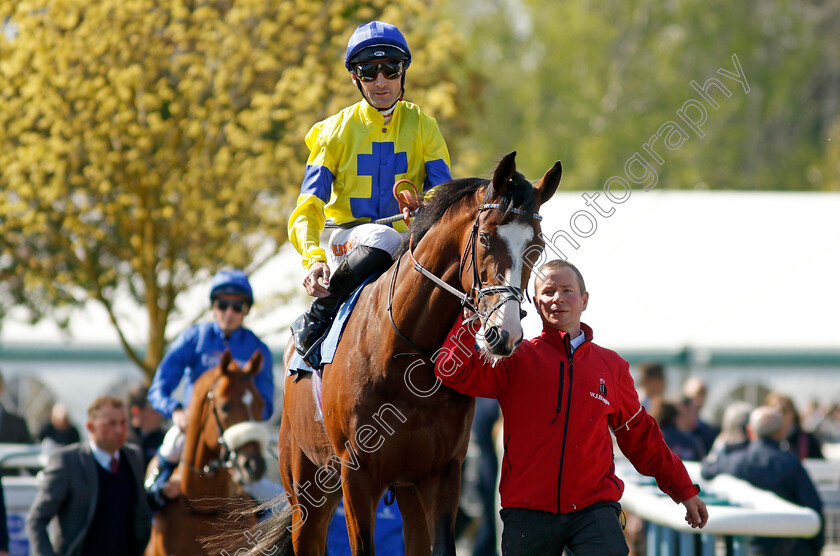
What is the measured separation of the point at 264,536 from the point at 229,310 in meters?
1.94

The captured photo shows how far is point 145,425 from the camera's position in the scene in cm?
825

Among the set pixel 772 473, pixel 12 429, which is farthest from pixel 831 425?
pixel 12 429

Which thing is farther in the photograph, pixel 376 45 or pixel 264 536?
pixel 264 536

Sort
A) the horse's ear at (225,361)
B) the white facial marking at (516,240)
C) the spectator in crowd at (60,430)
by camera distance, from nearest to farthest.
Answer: the white facial marking at (516,240) → the horse's ear at (225,361) → the spectator in crowd at (60,430)

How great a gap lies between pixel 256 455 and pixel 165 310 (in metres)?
4.25

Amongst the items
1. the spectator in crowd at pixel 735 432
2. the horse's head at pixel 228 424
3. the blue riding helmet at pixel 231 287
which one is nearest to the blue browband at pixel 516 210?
the horse's head at pixel 228 424

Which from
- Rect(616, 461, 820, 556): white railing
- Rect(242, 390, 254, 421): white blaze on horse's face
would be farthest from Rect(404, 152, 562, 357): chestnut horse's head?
Rect(242, 390, 254, 421): white blaze on horse's face

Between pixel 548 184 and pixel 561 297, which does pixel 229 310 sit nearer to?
pixel 561 297

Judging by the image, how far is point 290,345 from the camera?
201 inches

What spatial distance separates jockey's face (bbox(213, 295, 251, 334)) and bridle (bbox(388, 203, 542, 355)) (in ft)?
9.38

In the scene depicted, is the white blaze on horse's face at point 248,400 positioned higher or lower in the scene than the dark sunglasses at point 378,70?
lower

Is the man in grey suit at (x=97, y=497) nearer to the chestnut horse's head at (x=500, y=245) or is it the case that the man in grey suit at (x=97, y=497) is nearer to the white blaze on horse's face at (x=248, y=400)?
the white blaze on horse's face at (x=248, y=400)

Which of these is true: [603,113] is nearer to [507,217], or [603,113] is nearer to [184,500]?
[184,500]

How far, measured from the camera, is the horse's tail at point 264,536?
16.5 feet
